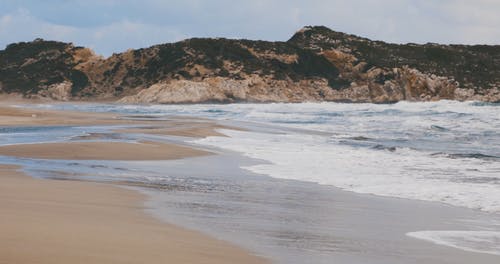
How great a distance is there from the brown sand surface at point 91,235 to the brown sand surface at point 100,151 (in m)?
5.80

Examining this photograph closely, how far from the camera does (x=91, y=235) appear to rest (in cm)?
488

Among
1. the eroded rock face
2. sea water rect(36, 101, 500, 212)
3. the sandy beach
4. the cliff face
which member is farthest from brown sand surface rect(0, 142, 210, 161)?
the eroded rock face

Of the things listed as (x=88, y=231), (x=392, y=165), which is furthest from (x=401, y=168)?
(x=88, y=231)

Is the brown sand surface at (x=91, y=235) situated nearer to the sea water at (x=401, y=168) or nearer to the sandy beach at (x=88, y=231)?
the sandy beach at (x=88, y=231)

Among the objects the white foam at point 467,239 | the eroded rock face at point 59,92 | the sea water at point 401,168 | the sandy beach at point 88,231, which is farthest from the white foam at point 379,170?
the eroded rock face at point 59,92

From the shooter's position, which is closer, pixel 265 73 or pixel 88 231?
pixel 88 231

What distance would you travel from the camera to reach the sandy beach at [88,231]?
4.23 meters

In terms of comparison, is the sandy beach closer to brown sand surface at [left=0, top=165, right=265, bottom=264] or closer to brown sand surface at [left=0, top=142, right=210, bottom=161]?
brown sand surface at [left=0, top=165, right=265, bottom=264]

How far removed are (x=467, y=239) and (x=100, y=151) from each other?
31.5 feet

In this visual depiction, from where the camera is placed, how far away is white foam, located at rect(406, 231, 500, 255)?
18.0 feet

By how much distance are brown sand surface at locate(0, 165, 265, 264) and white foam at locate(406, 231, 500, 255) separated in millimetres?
1855

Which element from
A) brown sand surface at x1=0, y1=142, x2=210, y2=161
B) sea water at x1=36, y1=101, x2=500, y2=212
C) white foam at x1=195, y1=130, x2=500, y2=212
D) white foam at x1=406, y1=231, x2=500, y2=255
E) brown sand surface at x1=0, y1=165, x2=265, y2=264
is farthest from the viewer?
brown sand surface at x1=0, y1=142, x2=210, y2=161

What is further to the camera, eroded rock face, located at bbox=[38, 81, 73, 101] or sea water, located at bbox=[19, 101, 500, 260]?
eroded rock face, located at bbox=[38, 81, 73, 101]

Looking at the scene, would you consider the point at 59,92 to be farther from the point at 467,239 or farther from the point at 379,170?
the point at 467,239
